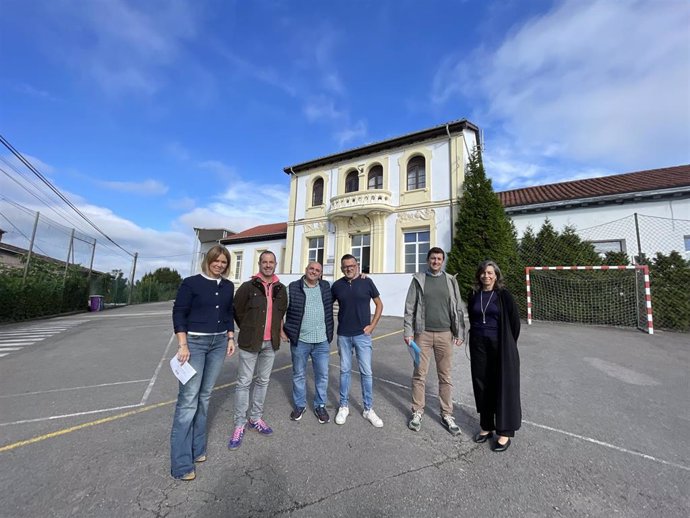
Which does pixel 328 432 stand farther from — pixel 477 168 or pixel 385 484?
pixel 477 168

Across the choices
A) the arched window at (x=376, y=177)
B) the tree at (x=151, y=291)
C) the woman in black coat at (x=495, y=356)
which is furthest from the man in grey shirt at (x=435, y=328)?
the tree at (x=151, y=291)

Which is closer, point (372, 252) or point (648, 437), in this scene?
point (648, 437)

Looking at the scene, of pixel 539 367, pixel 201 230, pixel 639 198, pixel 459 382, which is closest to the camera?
pixel 459 382

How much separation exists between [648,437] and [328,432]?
330cm

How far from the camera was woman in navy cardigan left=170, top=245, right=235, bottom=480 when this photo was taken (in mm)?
2395

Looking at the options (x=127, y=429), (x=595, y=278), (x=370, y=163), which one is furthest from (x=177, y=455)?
(x=370, y=163)

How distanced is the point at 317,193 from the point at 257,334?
1757cm

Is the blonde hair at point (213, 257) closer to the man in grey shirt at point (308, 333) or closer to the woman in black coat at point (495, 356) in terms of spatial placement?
the man in grey shirt at point (308, 333)

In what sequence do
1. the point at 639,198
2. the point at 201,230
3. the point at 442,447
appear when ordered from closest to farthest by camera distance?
the point at 442,447 < the point at 639,198 < the point at 201,230

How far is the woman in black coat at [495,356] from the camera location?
2795 millimetres

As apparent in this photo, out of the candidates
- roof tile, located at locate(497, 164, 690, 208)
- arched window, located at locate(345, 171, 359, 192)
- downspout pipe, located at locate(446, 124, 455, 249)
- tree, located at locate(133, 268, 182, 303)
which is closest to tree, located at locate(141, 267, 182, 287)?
tree, located at locate(133, 268, 182, 303)

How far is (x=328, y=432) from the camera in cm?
314

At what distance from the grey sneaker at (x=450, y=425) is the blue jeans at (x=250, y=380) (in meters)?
1.96

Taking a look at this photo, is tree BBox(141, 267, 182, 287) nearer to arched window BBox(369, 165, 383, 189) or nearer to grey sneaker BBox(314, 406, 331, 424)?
arched window BBox(369, 165, 383, 189)
